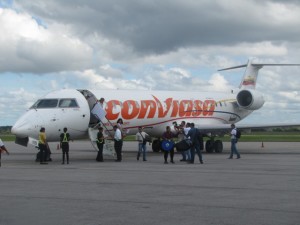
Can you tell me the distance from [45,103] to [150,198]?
13.7 meters

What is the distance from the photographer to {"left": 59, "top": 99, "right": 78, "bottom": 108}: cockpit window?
23297 millimetres

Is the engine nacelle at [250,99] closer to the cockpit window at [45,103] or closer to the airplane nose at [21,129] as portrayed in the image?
the cockpit window at [45,103]

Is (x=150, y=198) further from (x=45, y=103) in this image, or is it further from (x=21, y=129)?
(x=45, y=103)

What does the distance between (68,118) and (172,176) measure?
Result: 8.86 meters

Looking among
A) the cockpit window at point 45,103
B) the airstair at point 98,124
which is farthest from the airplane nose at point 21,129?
the airstair at point 98,124

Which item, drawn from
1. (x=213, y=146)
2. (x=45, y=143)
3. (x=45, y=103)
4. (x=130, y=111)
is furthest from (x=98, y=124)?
(x=213, y=146)

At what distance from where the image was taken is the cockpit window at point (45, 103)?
75.9 feet

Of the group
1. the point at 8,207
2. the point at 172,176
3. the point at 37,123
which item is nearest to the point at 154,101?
the point at 37,123

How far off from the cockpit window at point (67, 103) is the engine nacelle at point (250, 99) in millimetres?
13622

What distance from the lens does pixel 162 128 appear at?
94.5 feet

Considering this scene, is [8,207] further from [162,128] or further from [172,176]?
[162,128]

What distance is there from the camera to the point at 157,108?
28.2m

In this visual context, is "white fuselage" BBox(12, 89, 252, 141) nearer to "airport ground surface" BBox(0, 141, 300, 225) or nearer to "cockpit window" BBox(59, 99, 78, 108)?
"cockpit window" BBox(59, 99, 78, 108)

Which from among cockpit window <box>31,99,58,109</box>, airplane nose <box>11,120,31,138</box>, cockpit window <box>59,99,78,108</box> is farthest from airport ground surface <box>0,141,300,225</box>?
cockpit window <box>59,99,78,108</box>
